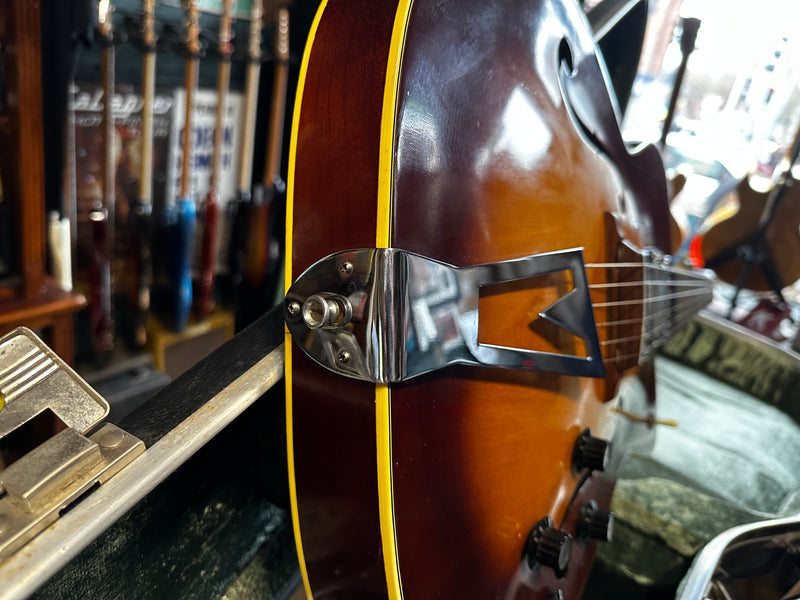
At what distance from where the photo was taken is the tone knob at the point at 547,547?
475 millimetres

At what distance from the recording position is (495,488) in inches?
17.3

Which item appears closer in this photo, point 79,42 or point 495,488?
point 495,488

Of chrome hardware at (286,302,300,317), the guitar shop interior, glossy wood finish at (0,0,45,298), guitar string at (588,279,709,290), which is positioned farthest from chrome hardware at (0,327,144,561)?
glossy wood finish at (0,0,45,298)

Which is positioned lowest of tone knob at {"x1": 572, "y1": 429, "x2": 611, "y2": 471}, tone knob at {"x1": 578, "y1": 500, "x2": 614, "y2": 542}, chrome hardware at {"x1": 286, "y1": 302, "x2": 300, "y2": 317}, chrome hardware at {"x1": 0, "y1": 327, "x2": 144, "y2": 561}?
tone knob at {"x1": 578, "y1": 500, "x2": 614, "y2": 542}

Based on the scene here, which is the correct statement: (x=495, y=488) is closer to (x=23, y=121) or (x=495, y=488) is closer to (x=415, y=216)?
(x=415, y=216)

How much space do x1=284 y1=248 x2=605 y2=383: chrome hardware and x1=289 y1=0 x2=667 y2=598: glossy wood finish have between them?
0.01 m

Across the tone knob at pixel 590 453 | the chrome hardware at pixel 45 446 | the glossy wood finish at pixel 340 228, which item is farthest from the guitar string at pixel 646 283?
the chrome hardware at pixel 45 446

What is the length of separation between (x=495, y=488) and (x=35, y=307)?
38.2 inches

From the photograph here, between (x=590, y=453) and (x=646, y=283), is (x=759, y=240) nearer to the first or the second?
(x=646, y=283)

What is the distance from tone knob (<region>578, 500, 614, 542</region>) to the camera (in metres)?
0.58

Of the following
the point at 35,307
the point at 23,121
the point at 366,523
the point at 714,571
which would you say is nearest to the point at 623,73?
the point at 714,571

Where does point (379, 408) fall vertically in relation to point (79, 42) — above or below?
below

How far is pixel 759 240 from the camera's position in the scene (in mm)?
1794

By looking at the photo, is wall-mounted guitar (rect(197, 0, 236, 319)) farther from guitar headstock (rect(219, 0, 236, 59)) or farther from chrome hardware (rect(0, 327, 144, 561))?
chrome hardware (rect(0, 327, 144, 561))
